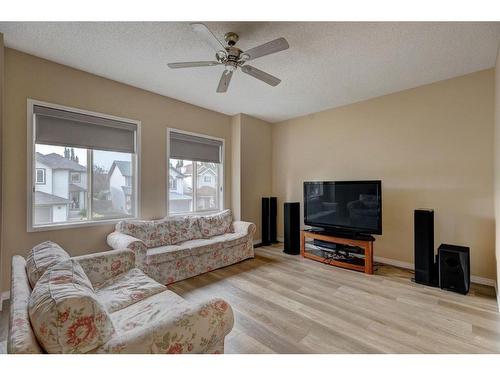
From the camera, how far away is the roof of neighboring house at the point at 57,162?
2.59 meters

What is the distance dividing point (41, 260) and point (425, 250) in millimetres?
3661

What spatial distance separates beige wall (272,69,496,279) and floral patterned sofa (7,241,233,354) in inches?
124

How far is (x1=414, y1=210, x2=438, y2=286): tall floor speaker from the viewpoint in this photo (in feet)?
8.82

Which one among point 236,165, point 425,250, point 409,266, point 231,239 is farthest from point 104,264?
point 409,266

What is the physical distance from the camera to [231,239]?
3.44 m

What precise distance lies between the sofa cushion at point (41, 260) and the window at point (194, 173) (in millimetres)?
2065

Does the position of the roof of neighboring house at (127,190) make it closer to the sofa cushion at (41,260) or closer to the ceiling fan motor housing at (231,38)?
the sofa cushion at (41,260)

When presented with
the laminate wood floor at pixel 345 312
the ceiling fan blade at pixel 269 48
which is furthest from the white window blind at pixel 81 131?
the ceiling fan blade at pixel 269 48

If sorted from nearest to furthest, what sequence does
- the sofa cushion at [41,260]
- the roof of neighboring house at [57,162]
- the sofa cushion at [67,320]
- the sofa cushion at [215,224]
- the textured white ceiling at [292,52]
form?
the sofa cushion at [67,320], the sofa cushion at [41,260], the textured white ceiling at [292,52], the roof of neighboring house at [57,162], the sofa cushion at [215,224]

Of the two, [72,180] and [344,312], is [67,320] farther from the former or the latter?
[72,180]

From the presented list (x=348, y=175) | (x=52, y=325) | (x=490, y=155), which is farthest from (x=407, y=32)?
(x=52, y=325)

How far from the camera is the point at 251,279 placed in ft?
9.60

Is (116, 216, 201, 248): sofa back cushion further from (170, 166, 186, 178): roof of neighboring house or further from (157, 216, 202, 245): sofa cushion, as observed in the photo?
(170, 166, 186, 178): roof of neighboring house
